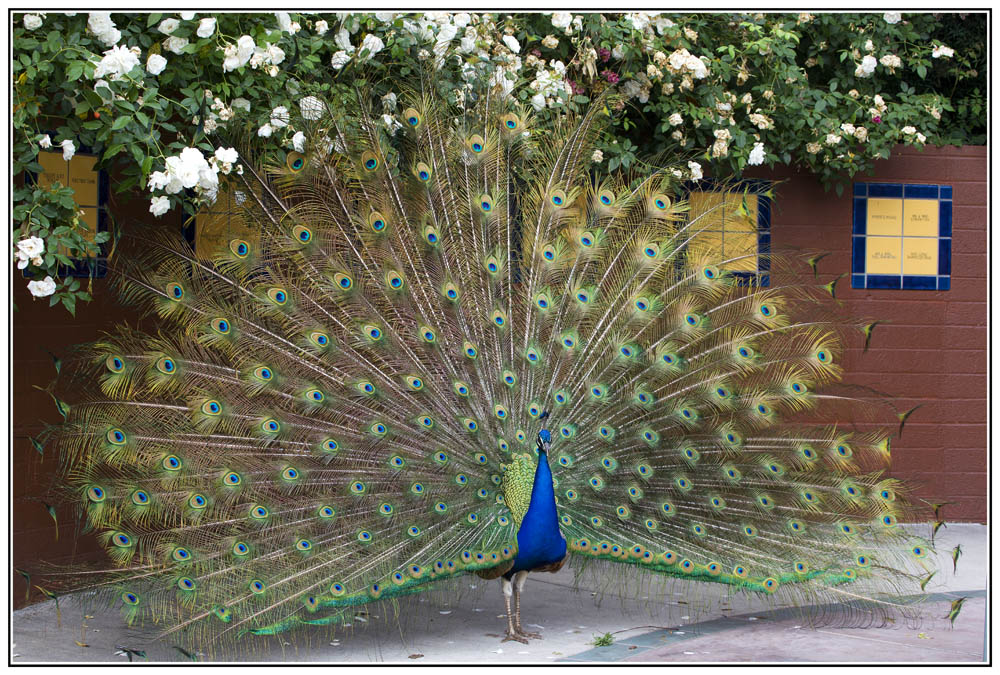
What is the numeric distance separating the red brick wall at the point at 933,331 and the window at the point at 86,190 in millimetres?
4261

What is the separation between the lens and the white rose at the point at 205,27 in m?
4.61

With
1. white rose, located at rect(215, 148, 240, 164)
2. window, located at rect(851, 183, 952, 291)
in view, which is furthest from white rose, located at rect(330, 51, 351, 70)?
window, located at rect(851, 183, 952, 291)

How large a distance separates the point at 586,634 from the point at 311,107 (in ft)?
9.10

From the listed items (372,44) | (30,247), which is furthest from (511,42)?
(30,247)

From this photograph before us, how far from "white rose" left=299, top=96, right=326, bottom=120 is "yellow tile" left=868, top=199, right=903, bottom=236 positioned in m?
4.28

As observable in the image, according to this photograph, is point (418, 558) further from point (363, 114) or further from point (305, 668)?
point (363, 114)

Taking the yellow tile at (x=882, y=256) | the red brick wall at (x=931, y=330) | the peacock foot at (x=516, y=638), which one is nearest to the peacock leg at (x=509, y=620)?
the peacock foot at (x=516, y=638)

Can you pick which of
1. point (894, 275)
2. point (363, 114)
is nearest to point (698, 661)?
point (363, 114)

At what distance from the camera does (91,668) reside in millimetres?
4855

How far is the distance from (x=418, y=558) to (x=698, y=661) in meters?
1.31

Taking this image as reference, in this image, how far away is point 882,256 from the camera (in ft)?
26.0

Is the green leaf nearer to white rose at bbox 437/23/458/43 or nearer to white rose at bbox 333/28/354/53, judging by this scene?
white rose at bbox 333/28/354/53

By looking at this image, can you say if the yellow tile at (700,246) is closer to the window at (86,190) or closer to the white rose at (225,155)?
the white rose at (225,155)

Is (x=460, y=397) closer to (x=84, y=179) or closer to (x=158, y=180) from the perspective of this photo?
(x=158, y=180)
